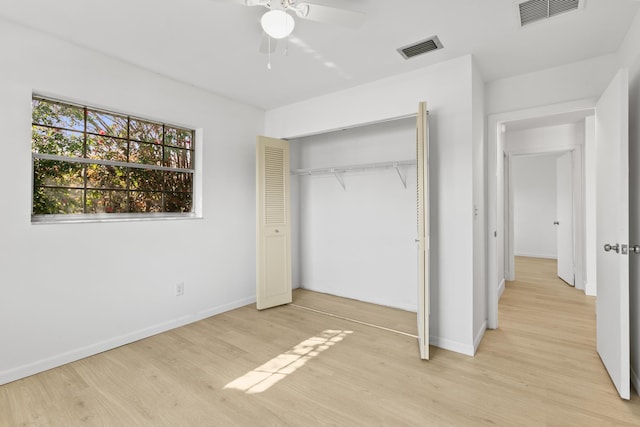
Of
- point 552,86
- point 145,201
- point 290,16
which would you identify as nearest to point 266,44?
point 290,16

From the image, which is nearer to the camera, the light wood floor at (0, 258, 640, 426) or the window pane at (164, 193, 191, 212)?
the light wood floor at (0, 258, 640, 426)

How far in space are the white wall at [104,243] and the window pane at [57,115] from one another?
135 millimetres

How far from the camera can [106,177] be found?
9.52 feet

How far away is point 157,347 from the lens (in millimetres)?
2840

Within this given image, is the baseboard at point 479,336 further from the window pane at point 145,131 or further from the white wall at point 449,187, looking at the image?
the window pane at point 145,131

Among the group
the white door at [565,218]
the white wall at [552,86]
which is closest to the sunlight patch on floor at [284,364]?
the white wall at [552,86]

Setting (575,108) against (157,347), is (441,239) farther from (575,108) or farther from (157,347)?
(157,347)

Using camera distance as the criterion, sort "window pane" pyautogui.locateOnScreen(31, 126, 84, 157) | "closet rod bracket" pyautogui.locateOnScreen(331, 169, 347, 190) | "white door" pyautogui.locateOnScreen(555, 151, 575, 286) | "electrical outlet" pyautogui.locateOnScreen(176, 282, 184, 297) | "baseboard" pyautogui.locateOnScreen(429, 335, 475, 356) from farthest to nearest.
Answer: "white door" pyautogui.locateOnScreen(555, 151, 575, 286), "closet rod bracket" pyautogui.locateOnScreen(331, 169, 347, 190), "electrical outlet" pyautogui.locateOnScreen(176, 282, 184, 297), "baseboard" pyautogui.locateOnScreen(429, 335, 475, 356), "window pane" pyautogui.locateOnScreen(31, 126, 84, 157)

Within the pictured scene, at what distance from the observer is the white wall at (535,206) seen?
7.40 metres

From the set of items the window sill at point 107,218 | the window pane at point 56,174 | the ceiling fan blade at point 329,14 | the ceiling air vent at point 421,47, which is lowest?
the window sill at point 107,218

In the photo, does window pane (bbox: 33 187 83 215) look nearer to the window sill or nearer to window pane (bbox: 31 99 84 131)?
the window sill

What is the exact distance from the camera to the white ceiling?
6.91ft

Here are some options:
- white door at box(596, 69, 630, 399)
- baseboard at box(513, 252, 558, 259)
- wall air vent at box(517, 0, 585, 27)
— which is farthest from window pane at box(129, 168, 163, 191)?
baseboard at box(513, 252, 558, 259)

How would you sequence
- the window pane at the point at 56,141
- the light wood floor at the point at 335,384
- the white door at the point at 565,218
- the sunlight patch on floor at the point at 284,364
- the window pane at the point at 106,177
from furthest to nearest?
the white door at the point at 565,218
the window pane at the point at 106,177
the window pane at the point at 56,141
the sunlight patch on floor at the point at 284,364
the light wood floor at the point at 335,384
